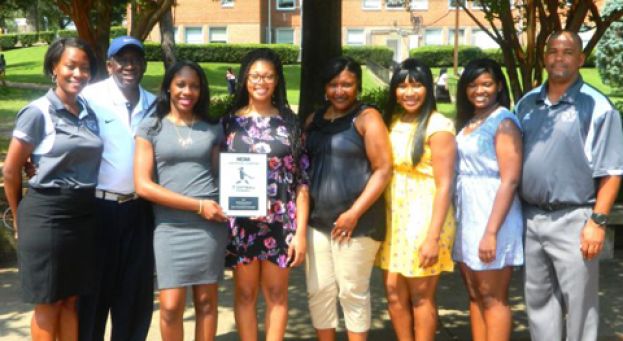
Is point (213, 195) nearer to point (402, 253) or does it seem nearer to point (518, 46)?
point (402, 253)

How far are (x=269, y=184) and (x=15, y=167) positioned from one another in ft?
4.70

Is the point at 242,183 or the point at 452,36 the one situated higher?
the point at 452,36

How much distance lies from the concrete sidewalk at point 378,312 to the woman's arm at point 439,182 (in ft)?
4.46

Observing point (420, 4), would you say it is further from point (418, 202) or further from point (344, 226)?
point (344, 226)

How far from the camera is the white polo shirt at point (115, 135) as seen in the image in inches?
165

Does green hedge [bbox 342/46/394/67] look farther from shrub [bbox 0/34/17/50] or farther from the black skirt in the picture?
the black skirt

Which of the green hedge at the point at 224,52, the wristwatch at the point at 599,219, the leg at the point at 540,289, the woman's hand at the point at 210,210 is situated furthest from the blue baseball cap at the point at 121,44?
the green hedge at the point at 224,52

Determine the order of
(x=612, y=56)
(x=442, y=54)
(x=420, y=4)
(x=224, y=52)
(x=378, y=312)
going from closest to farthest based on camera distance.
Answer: (x=378, y=312) < (x=612, y=56) < (x=224, y=52) < (x=442, y=54) < (x=420, y=4)

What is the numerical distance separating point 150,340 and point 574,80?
340 centimetres

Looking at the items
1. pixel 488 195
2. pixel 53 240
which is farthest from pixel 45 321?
pixel 488 195

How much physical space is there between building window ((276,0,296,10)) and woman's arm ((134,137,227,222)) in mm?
48239

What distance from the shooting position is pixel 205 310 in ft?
14.1

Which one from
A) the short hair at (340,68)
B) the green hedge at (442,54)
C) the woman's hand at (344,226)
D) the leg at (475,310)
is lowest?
the leg at (475,310)

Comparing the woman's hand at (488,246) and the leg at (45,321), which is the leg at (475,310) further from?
the leg at (45,321)
